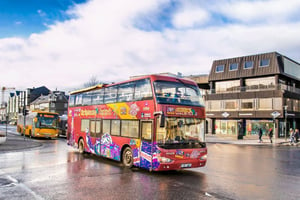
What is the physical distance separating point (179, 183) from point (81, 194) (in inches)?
129

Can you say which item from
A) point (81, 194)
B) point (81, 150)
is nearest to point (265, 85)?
point (81, 150)

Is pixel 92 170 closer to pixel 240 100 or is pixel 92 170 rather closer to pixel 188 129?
pixel 188 129

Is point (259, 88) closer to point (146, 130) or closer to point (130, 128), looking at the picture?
point (130, 128)

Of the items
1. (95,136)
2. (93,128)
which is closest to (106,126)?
(95,136)

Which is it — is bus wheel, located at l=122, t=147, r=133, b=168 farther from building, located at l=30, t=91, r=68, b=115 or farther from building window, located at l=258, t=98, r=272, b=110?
building, located at l=30, t=91, r=68, b=115

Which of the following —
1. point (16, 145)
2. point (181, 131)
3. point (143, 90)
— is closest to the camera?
point (181, 131)

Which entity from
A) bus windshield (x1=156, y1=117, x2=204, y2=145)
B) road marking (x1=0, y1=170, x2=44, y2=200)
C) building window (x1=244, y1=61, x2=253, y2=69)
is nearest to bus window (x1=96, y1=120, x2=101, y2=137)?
bus windshield (x1=156, y1=117, x2=204, y2=145)

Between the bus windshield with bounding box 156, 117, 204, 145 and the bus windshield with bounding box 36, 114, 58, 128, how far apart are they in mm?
22312

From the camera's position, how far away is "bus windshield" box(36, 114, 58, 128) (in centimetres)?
2967

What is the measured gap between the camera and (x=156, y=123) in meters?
10.6

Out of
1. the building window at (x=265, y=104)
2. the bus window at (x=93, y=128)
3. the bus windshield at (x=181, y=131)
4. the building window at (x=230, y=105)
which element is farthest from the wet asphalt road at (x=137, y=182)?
the building window at (x=230, y=105)

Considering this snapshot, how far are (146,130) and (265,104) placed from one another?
3660cm

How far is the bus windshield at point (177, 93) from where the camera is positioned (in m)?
10.8

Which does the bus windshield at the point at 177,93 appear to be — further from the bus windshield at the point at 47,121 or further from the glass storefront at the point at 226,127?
the glass storefront at the point at 226,127
